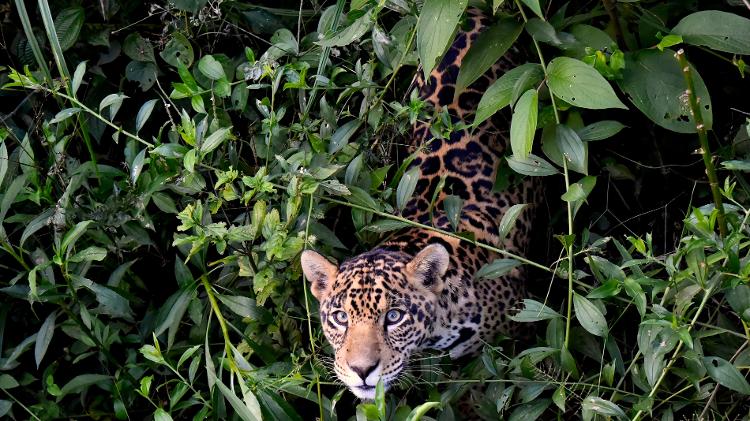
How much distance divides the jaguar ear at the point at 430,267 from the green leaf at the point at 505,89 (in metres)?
0.61

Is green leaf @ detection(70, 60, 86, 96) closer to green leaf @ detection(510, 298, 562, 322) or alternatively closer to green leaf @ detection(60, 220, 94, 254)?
green leaf @ detection(60, 220, 94, 254)

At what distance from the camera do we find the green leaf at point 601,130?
3.62 meters

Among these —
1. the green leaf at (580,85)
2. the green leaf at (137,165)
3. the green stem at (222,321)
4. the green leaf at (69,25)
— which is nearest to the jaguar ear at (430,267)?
the green stem at (222,321)

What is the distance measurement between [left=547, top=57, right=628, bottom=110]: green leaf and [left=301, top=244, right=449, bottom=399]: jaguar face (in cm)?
81

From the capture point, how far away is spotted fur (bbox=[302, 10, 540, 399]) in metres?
3.82

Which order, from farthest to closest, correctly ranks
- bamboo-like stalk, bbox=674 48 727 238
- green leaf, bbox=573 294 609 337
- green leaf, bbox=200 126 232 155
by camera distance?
1. green leaf, bbox=200 126 232 155
2. green leaf, bbox=573 294 609 337
3. bamboo-like stalk, bbox=674 48 727 238

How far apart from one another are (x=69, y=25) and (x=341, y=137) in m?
1.47

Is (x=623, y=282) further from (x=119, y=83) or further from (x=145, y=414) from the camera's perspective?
(x=119, y=83)

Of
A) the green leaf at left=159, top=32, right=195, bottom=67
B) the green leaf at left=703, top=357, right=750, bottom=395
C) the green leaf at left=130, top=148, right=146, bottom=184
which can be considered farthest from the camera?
the green leaf at left=159, top=32, right=195, bottom=67

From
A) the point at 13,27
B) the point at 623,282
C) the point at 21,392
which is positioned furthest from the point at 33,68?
the point at 623,282

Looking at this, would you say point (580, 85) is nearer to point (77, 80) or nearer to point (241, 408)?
point (241, 408)

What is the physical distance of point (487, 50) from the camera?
3766 mm

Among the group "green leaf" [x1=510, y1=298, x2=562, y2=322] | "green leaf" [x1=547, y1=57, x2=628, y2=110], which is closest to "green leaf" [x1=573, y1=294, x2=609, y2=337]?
"green leaf" [x1=510, y1=298, x2=562, y2=322]

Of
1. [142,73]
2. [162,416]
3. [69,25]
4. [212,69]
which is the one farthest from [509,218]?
[69,25]
